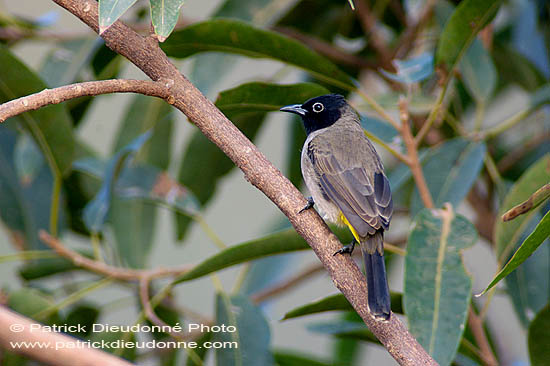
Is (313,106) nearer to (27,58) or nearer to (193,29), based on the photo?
(193,29)

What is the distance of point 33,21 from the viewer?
301cm

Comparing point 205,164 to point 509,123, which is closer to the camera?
point 509,123

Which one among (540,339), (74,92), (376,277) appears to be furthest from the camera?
(540,339)

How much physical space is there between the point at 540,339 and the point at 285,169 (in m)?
1.63

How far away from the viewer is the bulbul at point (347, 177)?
6.12ft

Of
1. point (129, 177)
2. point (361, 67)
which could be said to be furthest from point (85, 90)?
point (361, 67)

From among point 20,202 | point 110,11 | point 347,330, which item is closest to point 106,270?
point 20,202

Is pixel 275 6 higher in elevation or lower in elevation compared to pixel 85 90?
higher

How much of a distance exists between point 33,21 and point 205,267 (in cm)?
168

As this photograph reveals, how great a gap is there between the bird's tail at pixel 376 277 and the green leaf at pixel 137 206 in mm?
1275

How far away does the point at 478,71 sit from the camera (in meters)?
2.73

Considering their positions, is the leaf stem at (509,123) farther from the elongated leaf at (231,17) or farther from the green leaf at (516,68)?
the elongated leaf at (231,17)

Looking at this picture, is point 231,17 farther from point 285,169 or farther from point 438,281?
point 438,281

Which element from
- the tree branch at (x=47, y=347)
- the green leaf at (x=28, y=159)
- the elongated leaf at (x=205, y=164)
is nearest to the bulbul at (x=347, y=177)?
the elongated leaf at (x=205, y=164)
